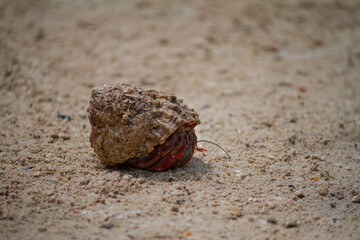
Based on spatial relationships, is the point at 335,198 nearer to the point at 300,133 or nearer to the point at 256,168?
the point at 256,168

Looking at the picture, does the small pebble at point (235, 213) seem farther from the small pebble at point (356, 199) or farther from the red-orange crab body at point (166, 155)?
the small pebble at point (356, 199)

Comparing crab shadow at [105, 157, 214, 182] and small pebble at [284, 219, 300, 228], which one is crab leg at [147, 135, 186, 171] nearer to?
crab shadow at [105, 157, 214, 182]

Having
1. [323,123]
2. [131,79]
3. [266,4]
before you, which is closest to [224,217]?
[323,123]

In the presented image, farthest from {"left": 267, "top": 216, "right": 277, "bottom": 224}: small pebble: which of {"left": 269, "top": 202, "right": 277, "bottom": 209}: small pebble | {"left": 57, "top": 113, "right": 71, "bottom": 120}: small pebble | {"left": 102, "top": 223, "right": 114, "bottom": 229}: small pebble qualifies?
{"left": 57, "top": 113, "right": 71, "bottom": 120}: small pebble

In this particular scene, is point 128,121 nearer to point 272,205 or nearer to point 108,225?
point 108,225

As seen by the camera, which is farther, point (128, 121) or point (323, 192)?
point (323, 192)

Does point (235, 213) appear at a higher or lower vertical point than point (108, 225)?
lower

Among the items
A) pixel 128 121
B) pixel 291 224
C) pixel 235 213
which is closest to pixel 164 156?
pixel 128 121
